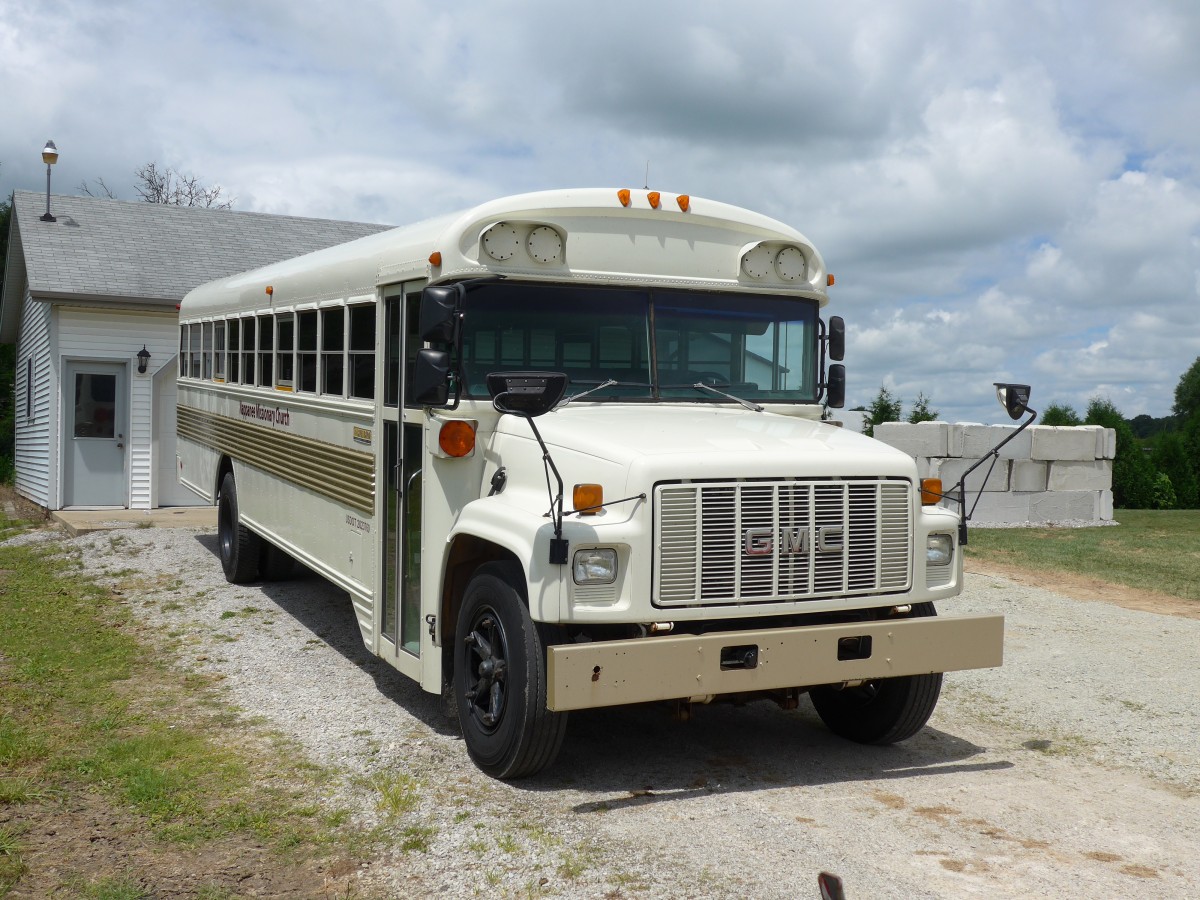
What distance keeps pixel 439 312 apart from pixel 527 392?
0.83 metres

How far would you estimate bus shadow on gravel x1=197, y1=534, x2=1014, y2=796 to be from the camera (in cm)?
530

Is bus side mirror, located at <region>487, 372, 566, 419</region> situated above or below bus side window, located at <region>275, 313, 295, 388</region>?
below

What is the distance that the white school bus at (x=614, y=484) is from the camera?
4754 mm

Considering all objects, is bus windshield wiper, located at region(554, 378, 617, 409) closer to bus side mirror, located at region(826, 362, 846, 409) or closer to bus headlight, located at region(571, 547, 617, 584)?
bus headlight, located at region(571, 547, 617, 584)

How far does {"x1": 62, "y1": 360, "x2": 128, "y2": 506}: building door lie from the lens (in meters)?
16.6

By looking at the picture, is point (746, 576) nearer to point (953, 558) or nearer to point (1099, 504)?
point (953, 558)

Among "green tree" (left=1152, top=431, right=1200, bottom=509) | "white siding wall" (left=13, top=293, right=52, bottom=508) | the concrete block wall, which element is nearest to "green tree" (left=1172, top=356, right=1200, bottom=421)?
"green tree" (left=1152, top=431, right=1200, bottom=509)

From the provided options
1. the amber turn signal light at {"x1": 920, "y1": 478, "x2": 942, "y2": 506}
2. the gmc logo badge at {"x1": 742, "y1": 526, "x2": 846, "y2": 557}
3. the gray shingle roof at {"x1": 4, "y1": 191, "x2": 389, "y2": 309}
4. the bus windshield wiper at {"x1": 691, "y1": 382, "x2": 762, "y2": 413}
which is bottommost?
the gmc logo badge at {"x1": 742, "y1": 526, "x2": 846, "y2": 557}

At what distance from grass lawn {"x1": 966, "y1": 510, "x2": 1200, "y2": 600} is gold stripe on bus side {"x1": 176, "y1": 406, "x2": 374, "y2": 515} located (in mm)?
7959

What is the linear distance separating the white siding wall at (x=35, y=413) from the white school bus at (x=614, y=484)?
434 inches

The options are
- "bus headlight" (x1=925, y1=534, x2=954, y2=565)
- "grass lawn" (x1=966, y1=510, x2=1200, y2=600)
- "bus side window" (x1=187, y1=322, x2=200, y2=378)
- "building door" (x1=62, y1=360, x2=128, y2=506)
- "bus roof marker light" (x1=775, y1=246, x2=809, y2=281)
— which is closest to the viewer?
"bus headlight" (x1=925, y1=534, x2=954, y2=565)

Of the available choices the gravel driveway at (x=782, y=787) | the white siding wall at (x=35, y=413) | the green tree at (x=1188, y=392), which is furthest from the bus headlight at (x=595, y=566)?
the green tree at (x=1188, y=392)

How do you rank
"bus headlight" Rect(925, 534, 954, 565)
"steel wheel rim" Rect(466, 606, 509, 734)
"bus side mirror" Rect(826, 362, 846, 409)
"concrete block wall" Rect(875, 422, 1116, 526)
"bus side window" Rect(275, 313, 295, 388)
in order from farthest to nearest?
"concrete block wall" Rect(875, 422, 1116, 526), "bus side window" Rect(275, 313, 295, 388), "bus side mirror" Rect(826, 362, 846, 409), "bus headlight" Rect(925, 534, 954, 565), "steel wheel rim" Rect(466, 606, 509, 734)

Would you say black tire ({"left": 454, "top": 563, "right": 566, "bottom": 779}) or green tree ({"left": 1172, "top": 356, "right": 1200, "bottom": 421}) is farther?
green tree ({"left": 1172, "top": 356, "right": 1200, "bottom": 421})
